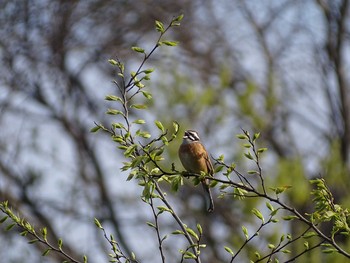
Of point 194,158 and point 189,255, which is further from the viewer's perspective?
point 194,158

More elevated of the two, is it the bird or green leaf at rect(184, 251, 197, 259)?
green leaf at rect(184, 251, 197, 259)

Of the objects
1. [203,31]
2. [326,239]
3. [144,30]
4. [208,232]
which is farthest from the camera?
[203,31]

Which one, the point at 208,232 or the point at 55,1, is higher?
the point at 55,1

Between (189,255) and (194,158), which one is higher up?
(189,255)

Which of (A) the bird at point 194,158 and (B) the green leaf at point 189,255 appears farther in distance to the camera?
(A) the bird at point 194,158

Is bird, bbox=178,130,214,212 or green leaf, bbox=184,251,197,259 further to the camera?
bird, bbox=178,130,214,212

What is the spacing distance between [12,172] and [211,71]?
446 centimetres

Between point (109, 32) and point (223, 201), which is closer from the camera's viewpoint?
point (109, 32)

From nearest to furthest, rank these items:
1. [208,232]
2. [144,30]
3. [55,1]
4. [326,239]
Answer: [326,239], [55,1], [144,30], [208,232]

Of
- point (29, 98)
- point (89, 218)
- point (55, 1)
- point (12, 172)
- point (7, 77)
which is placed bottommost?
point (89, 218)

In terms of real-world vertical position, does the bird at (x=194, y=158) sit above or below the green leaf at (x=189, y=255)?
below

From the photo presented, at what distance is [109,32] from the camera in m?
13.8

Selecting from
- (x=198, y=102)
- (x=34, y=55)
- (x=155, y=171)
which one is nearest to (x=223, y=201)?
(x=198, y=102)

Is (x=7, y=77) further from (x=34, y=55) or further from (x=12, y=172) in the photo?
(x=12, y=172)
